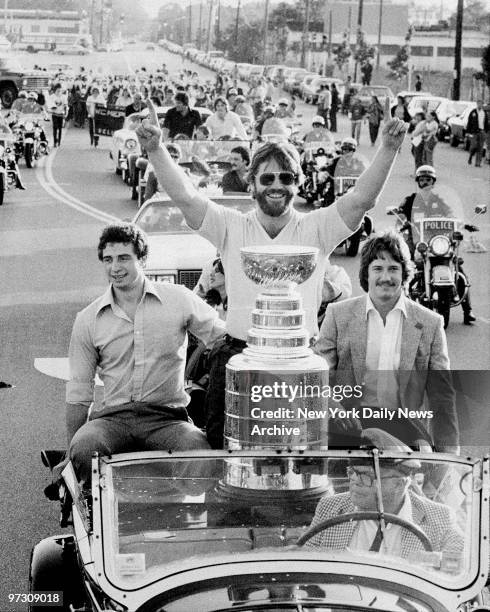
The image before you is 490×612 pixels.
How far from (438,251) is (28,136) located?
870 inches

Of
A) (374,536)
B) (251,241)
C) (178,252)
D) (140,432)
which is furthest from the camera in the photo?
(178,252)

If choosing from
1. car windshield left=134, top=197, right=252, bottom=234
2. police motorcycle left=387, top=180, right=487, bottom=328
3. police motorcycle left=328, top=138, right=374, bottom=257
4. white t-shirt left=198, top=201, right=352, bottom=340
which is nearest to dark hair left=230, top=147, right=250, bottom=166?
police motorcycle left=387, top=180, right=487, bottom=328

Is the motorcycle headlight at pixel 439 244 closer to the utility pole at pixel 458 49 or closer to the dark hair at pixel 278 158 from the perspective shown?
the dark hair at pixel 278 158

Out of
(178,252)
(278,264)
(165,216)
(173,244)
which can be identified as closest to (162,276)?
(178,252)

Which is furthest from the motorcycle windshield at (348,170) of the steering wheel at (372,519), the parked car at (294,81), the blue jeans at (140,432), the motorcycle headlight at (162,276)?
the parked car at (294,81)

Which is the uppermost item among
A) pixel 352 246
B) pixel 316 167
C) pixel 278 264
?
pixel 278 264

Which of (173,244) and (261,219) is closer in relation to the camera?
(261,219)

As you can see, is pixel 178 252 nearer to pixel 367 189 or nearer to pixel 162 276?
pixel 162 276

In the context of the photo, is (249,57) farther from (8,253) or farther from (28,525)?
(28,525)

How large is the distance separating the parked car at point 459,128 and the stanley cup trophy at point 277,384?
142 ft

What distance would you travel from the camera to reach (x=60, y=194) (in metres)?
29.4

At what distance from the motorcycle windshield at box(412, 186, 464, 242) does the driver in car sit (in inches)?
442

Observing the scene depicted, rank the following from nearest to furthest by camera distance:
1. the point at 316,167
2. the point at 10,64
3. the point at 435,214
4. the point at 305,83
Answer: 1. the point at 435,214
2. the point at 316,167
3. the point at 10,64
4. the point at 305,83

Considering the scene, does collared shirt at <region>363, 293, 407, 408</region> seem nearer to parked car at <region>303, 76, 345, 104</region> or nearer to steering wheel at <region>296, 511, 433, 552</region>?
steering wheel at <region>296, 511, 433, 552</region>
